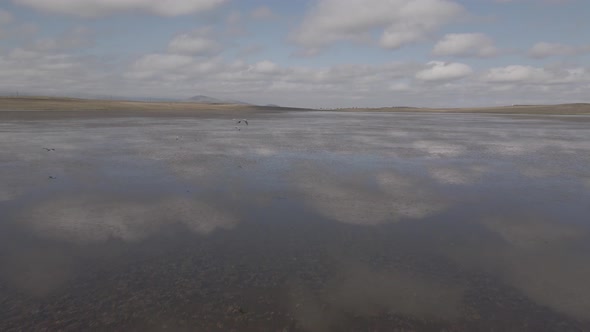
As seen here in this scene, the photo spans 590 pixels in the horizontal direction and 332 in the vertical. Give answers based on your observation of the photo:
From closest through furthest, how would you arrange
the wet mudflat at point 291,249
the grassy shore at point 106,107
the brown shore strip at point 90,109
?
the wet mudflat at point 291,249 → the brown shore strip at point 90,109 → the grassy shore at point 106,107

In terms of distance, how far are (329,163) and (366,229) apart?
9290 millimetres

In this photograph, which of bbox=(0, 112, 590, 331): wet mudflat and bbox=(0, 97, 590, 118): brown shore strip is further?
bbox=(0, 97, 590, 118): brown shore strip

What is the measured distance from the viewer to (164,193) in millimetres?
12102

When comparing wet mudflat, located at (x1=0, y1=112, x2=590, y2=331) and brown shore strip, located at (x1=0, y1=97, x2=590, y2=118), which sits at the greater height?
→ brown shore strip, located at (x1=0, y1=97, x2=590, y2=118)

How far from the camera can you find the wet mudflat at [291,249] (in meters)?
5.53

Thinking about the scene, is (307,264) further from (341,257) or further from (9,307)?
(9,307)

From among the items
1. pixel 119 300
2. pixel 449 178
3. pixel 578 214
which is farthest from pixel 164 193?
pixel 578 214

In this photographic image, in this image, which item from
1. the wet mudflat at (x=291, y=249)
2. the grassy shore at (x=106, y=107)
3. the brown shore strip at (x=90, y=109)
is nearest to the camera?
the wet mudflat at (x=291, y=249)

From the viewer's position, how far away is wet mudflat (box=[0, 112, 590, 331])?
18.1ft

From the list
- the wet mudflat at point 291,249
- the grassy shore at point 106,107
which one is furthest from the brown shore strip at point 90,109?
the wet mudflat at point 291,249

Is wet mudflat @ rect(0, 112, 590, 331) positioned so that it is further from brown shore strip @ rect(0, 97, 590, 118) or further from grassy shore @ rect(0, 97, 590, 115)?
grassy shore @ rect(0, 97, 590, 115)

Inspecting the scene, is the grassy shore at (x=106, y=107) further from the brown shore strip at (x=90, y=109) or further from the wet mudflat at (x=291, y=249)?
the wet mudflat at (x=291, y=249)

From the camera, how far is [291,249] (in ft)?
25.3

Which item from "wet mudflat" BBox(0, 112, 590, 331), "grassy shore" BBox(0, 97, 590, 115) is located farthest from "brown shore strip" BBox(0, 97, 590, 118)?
"wet mudflat" BBox(0, 112, 590, 331)
